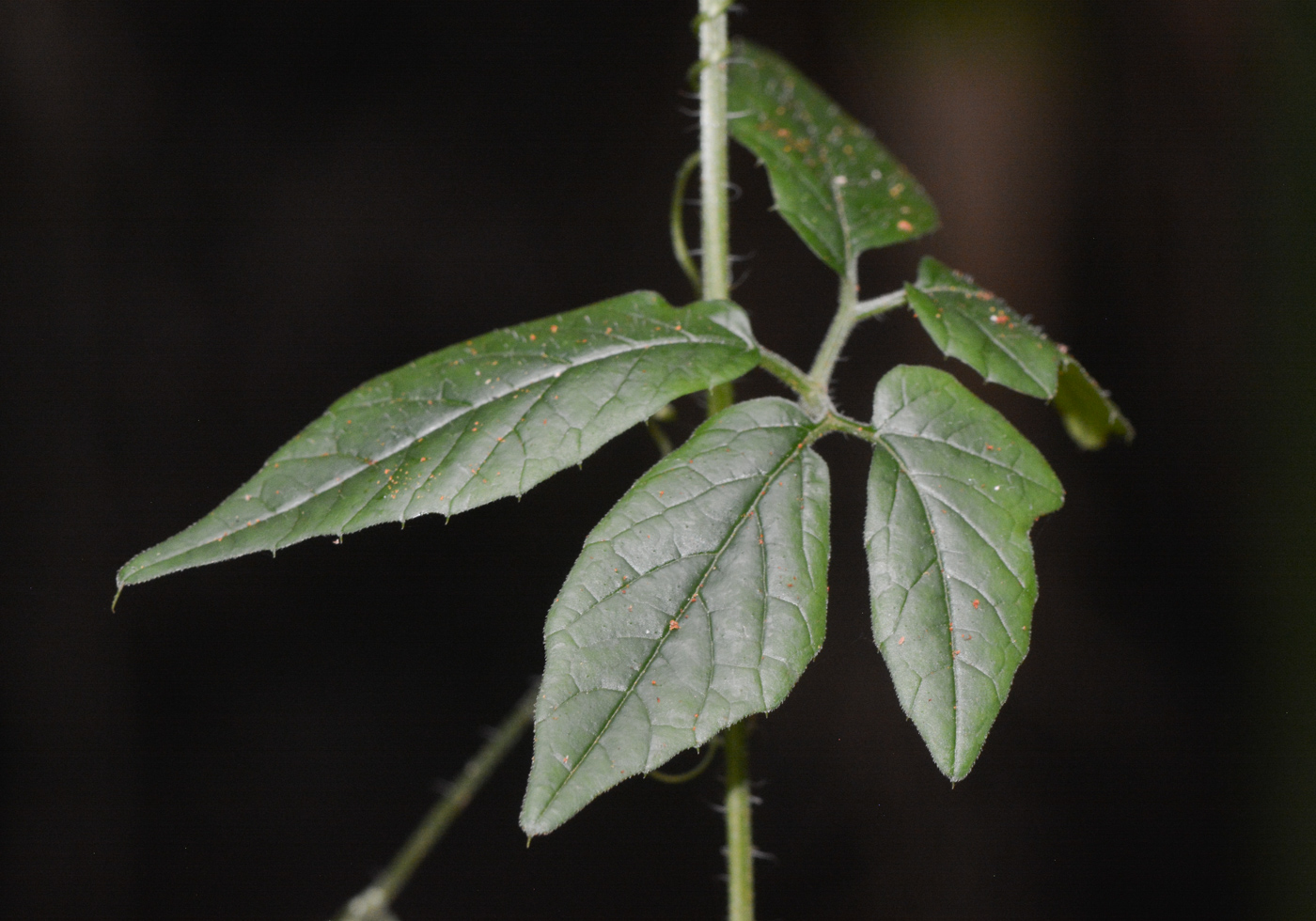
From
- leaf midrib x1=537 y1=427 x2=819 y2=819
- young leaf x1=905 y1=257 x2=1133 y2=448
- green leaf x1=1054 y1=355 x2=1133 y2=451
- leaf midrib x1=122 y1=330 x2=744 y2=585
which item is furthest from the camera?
green leaf x1=1054 y1=355 x2=1133 y2=451

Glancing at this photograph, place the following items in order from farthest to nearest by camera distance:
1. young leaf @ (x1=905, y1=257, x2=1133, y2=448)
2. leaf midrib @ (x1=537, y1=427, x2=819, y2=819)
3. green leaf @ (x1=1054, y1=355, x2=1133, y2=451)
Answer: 1. green leaf @ (x1=1054, y1=355, x2=1133, y2=451)
2. young leaf @ (x1=905, y1=257, x2=1133, y2=448)
3. leaf midrib @ (x1=537, y1=427, x2=819, y2=819)

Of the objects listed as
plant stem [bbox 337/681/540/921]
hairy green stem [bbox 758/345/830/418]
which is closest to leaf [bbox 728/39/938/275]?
hairy green stem [bbox 758/345/830/418]

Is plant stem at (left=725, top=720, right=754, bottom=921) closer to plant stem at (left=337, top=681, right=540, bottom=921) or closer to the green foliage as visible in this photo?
the green foliage

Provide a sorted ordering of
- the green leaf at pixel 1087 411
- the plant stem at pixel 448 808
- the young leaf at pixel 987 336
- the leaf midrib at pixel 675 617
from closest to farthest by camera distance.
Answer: the leaf midrib at pixel 675 617 → the young leaf at pixel 987 336 → the green leaf at pixel 1087 411 → the plant stem at pixel 448 808

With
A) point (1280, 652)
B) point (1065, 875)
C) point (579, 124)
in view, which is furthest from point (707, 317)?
point (1280, 652)

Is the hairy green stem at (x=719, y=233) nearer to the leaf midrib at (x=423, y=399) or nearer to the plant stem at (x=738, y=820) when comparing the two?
the plant stem at (x=738, y=820)

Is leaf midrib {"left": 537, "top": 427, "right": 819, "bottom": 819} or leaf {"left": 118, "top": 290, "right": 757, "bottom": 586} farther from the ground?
leaf {"left": 118, "top": 290, "right": 757, "bottom": 586}

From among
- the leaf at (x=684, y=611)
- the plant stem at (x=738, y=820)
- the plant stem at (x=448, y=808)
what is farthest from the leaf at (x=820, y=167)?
the plant stem at (x=448, y=808)

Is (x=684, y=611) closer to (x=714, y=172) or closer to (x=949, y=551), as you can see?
(x=949, y=551)

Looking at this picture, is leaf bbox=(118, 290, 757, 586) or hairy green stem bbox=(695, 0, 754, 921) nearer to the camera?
leaf bbox=(118, 290, 757, 586)
